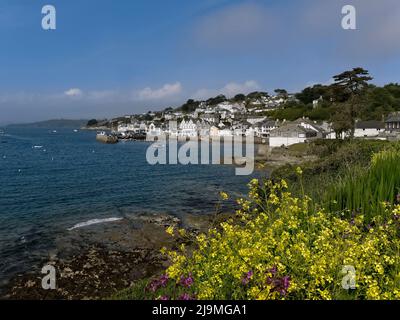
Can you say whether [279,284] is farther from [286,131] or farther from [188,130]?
[188,130]

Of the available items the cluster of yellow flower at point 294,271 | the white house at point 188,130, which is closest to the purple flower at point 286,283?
the cluster of yellow flower at point 294,271

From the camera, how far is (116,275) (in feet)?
49.8

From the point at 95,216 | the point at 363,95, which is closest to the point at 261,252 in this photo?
the point at 95,216

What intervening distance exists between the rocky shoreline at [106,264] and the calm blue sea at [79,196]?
1504 mm

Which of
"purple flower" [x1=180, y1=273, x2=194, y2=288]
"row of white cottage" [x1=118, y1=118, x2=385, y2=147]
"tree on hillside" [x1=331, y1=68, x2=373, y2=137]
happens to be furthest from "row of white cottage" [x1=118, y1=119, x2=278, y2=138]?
"purple flower" [x1=180, y1=273, x2=194, y2=288]

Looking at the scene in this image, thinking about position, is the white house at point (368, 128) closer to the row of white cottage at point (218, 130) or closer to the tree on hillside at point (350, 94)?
the tree on hillside at point (350, 94)

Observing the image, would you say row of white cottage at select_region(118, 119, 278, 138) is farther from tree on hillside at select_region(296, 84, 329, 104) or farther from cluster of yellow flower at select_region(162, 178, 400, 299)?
cluster of yellow flower at select_region(162, 178, 400, 299)

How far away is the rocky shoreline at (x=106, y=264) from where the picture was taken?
542 inches

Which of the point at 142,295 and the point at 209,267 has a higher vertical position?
the point at 209,267

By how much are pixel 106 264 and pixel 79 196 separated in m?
16.1

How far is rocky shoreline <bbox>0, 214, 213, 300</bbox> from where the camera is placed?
1377 centimetres

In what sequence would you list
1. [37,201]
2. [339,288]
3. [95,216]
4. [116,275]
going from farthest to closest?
[37,201] → [95,216] → [116,275] → [339,288]

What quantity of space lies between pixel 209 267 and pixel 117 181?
36653 millimetres

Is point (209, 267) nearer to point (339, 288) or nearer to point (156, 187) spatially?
point (339, 288)
